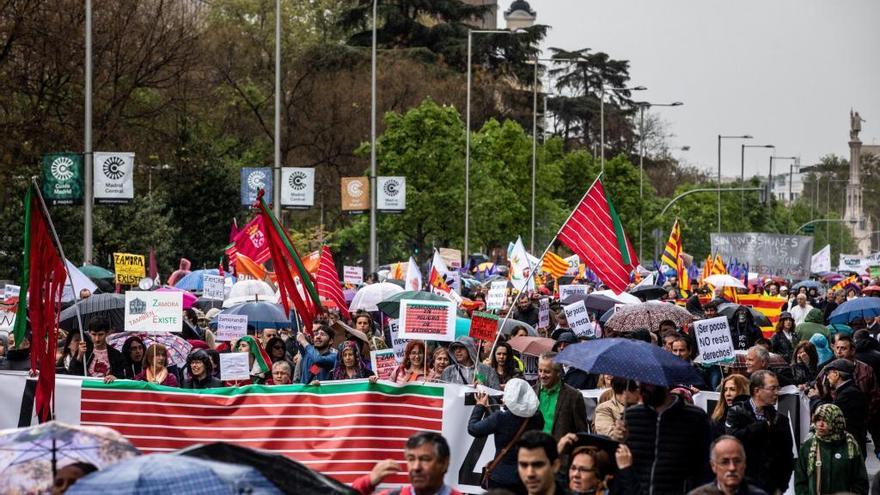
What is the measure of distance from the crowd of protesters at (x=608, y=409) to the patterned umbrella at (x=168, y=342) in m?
0.31

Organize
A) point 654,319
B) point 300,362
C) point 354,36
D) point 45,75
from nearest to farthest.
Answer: point 300,362 → point 654,319 → point 45,75 → point 354,36

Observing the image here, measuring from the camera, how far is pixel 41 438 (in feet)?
23.1

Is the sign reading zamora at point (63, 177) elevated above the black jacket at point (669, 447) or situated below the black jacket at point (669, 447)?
above

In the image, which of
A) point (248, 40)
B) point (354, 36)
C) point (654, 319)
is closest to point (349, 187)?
point (248, 40)

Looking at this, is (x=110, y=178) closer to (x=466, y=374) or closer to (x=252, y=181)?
(x=252, y=181)

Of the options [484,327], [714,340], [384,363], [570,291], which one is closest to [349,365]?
[384,363]

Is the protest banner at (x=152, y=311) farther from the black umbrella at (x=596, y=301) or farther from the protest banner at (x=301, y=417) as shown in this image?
the black umbrella at (x=596, y=301)

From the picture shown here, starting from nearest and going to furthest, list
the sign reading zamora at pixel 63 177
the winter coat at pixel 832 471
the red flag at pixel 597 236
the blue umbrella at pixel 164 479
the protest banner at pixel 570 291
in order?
the blue umbrella at pixel 164 479, the winter coat at pixel 832 471, the red flag at pixel 597 236, the protest banner at pixel 570 291, the sign reading zamora at pixel 63 177

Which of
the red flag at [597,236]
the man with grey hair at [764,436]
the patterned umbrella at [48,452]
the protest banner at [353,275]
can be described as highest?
the red flag at [597,236]

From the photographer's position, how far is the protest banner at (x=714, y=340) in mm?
14422

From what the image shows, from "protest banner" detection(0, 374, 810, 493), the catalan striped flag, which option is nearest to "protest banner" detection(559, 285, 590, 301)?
the catalan striped flag

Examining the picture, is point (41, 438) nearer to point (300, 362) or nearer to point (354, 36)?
point (300, 362)

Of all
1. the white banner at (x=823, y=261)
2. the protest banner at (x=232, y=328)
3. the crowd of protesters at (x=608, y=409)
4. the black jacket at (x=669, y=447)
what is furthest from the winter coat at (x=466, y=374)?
the white banner at (x=823, y=261)

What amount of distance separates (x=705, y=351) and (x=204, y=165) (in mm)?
43933
